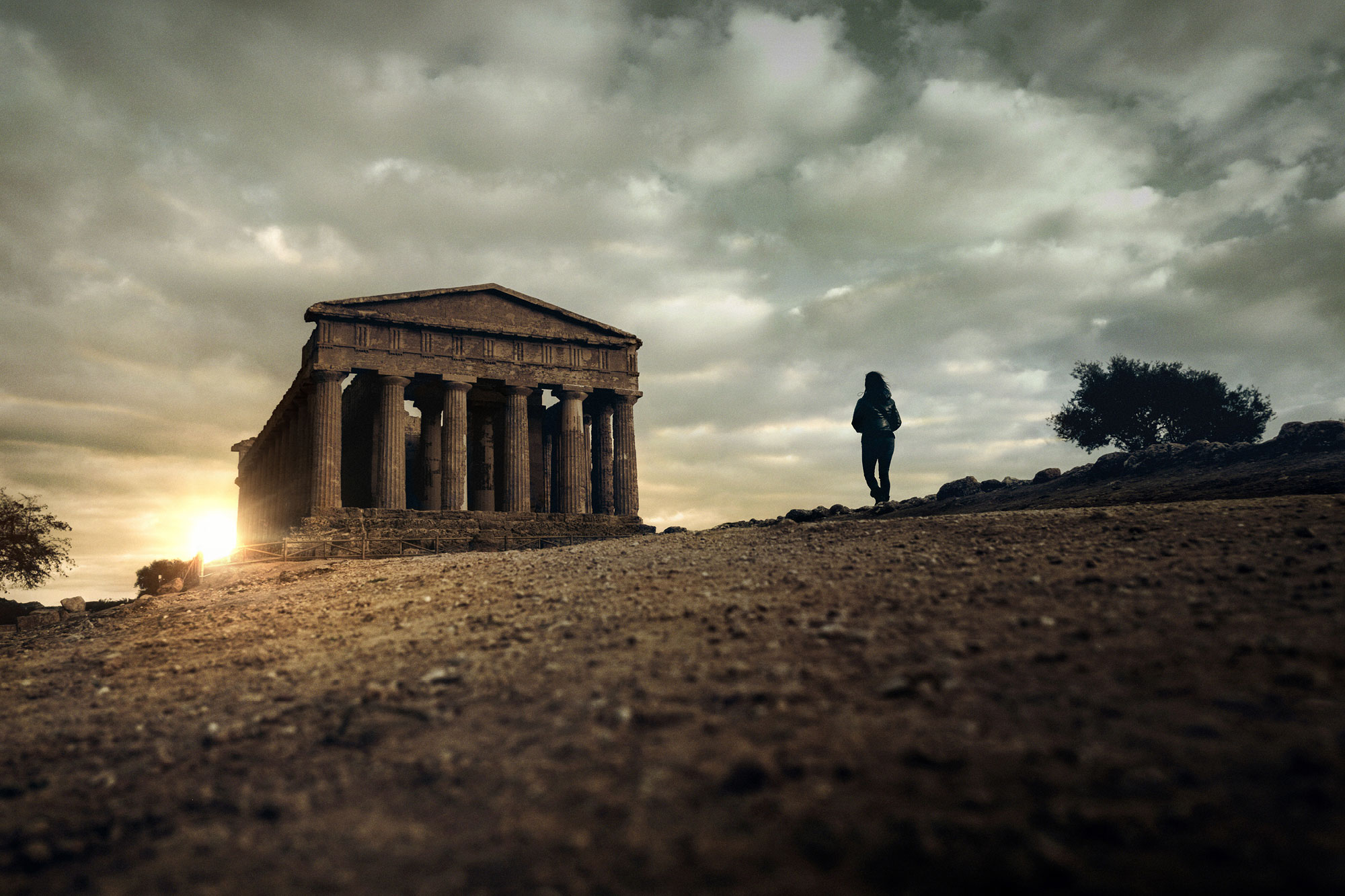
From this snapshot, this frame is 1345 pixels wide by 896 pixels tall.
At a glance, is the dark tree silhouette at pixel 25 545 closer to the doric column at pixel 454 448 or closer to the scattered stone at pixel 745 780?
the doric column at pixel 454 448

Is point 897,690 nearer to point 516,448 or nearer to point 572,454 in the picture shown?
point 516,448

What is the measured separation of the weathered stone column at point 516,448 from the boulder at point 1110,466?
18.6 meters

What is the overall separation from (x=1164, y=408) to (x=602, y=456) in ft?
98.1

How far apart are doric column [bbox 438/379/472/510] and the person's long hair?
1551 centimetres

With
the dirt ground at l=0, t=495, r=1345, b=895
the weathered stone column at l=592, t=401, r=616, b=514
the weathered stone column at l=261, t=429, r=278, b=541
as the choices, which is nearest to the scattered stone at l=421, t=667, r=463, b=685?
the dirt ground at l=0, t=495, r=1345, b=895

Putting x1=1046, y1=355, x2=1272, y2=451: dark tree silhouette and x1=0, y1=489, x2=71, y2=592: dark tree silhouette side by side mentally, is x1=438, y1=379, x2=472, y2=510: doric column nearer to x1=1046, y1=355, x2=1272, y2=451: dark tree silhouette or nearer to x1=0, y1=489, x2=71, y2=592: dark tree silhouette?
x1=0, y1=489, x2=71, y2=592: dark tree silhouette

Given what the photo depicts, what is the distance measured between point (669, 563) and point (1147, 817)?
685 centimetres

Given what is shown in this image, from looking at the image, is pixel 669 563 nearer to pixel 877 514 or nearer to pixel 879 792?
pixel 879 792

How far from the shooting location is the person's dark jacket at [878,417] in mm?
17562

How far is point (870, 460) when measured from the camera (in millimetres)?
17891

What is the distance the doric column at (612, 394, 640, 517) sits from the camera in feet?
99.5

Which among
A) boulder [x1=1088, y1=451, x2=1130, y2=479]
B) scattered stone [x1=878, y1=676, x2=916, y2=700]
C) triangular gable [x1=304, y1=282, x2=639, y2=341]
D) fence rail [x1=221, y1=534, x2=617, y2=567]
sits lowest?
scattered stone [x1=878, y1=676, x2=916, y2=700]

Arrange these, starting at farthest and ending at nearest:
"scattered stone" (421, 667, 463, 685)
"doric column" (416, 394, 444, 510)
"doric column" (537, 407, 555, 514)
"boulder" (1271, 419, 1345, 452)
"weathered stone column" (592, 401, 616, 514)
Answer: "doric column" (537, 407, 555, 514), "doric column" (416, 394, 444, 510), "weathered stone column" (592, 401, 616, 514), "boulder" (1271, 419, 1345, 452), "scattered stone" (421, 667, 463, 685)

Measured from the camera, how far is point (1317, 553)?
6.25 metres
